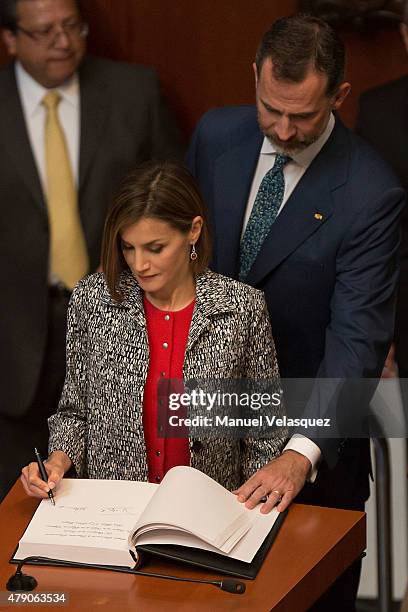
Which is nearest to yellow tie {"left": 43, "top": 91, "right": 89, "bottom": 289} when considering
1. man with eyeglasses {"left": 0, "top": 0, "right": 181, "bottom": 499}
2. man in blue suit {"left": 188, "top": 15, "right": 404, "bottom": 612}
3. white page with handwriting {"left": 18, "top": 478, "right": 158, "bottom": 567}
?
man with eyeglasses {"left": 0, "top": 0, "right": 181, "bottom": 499}

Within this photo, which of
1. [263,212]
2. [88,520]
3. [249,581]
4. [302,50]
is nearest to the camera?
[249,581]

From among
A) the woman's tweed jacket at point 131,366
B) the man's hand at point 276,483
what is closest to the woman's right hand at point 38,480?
the woman's tweed jacket at point 131,366

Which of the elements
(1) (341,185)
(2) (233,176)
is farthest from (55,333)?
(1) (341,185)

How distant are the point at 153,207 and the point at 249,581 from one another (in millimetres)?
828

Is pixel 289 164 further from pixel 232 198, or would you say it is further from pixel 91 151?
pixel 91 151

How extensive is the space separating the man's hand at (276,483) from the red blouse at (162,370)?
219mm

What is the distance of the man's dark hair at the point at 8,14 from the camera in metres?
3.43

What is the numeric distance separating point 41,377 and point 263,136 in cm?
120

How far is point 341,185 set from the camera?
2.84 meters

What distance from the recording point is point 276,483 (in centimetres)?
239

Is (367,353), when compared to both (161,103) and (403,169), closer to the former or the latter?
(403,169)

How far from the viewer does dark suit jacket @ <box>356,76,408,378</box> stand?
338 centimetres

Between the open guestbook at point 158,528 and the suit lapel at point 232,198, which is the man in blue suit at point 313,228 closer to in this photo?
the suit lapel at point 232,198

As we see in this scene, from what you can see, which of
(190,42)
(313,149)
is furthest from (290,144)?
(190,42)
